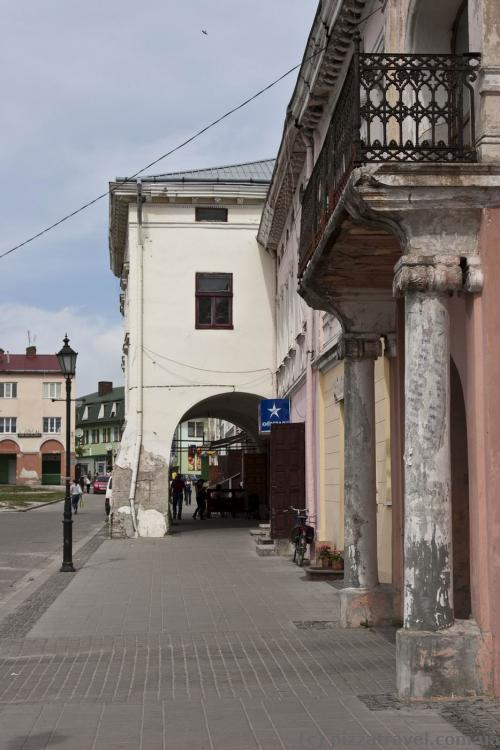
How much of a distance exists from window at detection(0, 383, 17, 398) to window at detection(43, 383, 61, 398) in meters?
2.54

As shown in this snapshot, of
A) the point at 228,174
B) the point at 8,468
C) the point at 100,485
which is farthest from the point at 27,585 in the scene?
the point at 8,468

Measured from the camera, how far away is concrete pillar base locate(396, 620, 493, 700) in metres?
7.75

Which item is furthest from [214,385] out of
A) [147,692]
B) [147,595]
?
[147,692]

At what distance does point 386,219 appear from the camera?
8.17m

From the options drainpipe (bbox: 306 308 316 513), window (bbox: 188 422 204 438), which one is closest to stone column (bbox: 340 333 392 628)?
drainpipe (bbox: 306 308 316 513)

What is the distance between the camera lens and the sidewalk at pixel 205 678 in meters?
6.82

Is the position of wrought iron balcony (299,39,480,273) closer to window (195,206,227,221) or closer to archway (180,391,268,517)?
window (195,206,227,221)

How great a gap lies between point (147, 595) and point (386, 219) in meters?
8.39

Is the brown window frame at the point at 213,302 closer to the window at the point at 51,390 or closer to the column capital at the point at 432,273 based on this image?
the column capital at the point at 432,273

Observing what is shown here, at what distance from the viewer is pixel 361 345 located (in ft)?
37.7

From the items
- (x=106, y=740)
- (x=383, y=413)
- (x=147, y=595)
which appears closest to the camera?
(x=106, y=740)

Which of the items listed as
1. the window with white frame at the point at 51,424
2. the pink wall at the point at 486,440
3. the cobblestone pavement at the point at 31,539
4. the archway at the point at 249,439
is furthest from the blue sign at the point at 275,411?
the window with white frame at the point at 51,424

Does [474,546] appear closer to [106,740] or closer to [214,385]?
[106,740]

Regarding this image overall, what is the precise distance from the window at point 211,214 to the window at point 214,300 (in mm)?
1530
